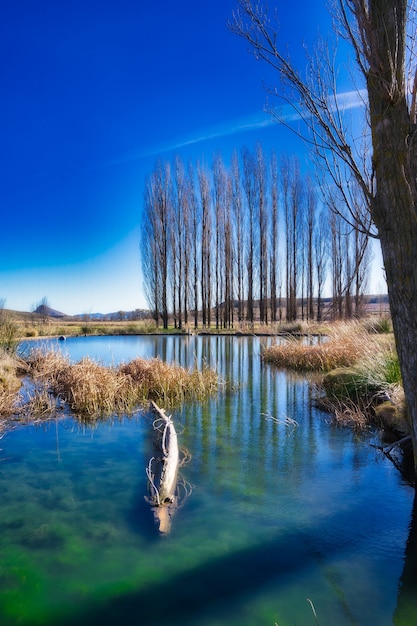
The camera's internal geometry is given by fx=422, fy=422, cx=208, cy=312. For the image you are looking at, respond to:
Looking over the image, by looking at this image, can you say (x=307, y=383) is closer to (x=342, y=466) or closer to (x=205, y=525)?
(x=342, y=466)

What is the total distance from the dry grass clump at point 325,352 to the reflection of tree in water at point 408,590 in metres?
5.51

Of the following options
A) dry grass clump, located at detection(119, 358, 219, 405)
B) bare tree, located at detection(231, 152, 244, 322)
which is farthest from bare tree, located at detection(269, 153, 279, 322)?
dry grass clump, located at detection(119, 358, 219, 405)

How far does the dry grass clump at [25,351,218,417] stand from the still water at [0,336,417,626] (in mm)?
1594

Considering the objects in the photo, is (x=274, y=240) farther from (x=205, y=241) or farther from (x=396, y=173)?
(x=396, y=173)

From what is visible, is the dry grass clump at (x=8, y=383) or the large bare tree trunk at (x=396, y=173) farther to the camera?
the dry grass clump at (x=8, y=383)

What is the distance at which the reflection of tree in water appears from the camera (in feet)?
7.38

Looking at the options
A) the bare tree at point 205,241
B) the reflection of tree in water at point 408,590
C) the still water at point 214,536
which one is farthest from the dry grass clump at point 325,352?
the bare tree at point 205,241

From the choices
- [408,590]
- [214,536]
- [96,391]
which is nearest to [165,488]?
[214,536]

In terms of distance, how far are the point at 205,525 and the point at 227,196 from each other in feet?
84.6

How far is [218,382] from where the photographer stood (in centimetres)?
861

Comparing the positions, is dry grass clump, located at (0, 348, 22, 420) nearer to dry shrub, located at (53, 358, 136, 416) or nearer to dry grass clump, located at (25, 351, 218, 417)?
dry grass clump, located at (25, 351, 218, 417)

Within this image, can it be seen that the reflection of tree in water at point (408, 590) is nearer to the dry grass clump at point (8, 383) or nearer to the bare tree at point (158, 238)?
the dry grass clump at point (8, 383)

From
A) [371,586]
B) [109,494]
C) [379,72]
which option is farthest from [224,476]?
[379,72]

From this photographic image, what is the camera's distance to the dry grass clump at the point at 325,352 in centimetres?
943
